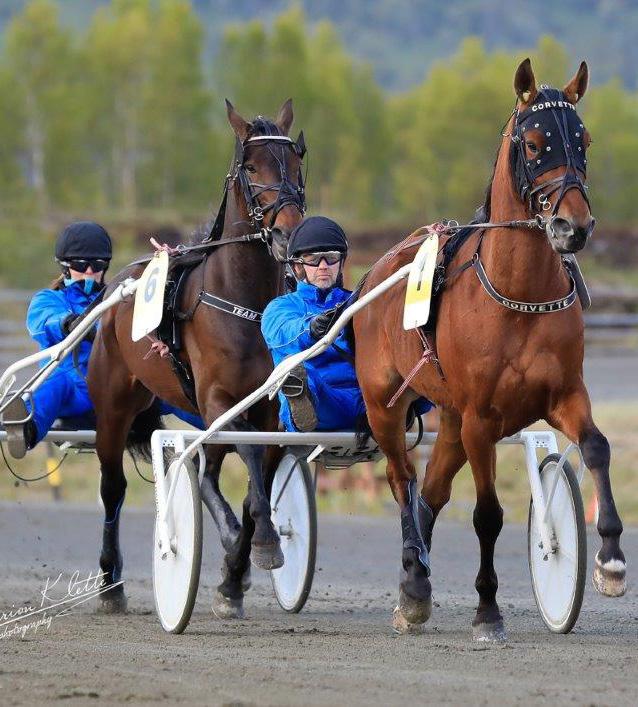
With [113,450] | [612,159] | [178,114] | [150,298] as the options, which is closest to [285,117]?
[150,298]

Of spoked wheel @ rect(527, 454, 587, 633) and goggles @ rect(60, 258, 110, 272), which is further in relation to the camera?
goggles @ rect(60, 258, 110, 272)

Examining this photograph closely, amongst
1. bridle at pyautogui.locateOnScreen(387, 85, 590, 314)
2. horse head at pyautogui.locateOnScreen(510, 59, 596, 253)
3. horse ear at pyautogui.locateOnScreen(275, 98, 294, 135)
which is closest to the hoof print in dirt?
bridle at pyautogui.locateOnScreen(387, 85, 590, 314)

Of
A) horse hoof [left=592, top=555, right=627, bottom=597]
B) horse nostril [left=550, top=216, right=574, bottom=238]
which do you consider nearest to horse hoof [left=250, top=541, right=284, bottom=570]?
horse hoof [left=592, top=555, right=627, bottom=597]

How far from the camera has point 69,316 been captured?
287 inches

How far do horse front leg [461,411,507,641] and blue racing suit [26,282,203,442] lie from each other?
6.52 feet

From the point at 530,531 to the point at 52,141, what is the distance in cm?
4023

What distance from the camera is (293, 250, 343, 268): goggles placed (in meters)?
6.09

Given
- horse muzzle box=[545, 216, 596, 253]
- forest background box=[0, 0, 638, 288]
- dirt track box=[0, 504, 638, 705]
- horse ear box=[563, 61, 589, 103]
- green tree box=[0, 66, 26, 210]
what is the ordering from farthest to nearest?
forest background box=[0, 0, 638, 288]
green tree box=[0, 66, 26, 210]
horse ear box=[563, 61, 589, 103]
horse muzzle box=[545, 216, 596, 253]
dirt track box=[0, 504, 638, 705]

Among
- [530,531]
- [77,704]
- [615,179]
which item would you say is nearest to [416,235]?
[530,531]

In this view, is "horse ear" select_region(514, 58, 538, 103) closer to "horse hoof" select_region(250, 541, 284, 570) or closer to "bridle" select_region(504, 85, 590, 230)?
"bridle" select_region(504, 85, 590, 230)

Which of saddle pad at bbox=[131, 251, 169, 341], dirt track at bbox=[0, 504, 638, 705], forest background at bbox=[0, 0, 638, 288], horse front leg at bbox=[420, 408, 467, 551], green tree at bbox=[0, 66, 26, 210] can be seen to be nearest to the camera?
dirt track at bbox=[0, 504, 638, 705]

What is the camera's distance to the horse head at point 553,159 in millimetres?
4879

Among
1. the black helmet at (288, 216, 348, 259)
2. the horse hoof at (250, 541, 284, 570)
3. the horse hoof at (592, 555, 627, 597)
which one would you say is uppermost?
the black helmet at (288, 216, 348, 259)

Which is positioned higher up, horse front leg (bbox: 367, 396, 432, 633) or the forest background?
the forest background
